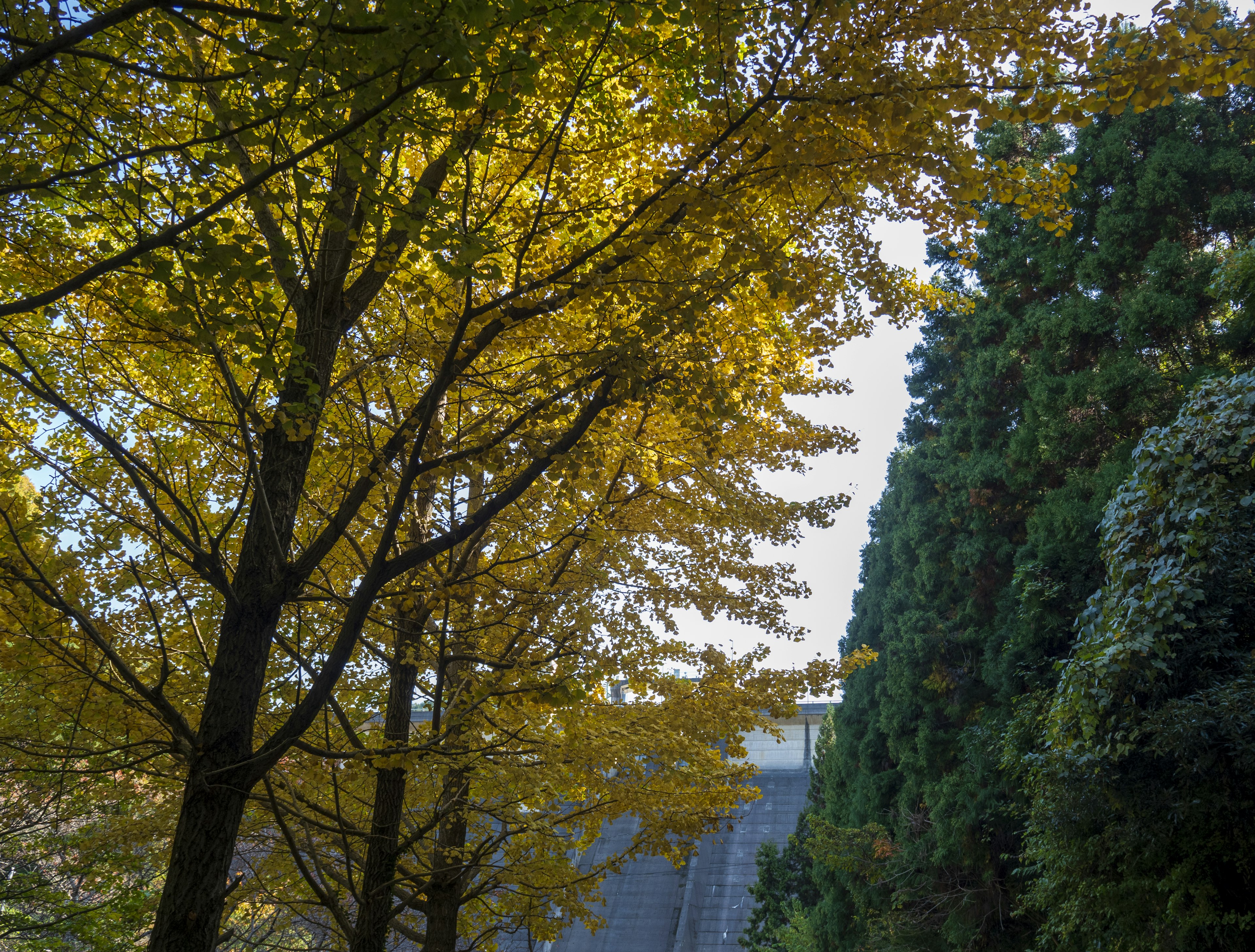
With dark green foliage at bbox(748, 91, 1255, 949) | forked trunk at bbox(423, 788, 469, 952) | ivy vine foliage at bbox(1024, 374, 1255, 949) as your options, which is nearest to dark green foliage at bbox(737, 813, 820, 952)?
dark green foliage at bbox(748, 91, 1255, 949)

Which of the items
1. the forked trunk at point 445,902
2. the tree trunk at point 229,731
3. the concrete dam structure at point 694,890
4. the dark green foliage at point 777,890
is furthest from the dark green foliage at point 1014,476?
the concrete dam structure at point 694,890

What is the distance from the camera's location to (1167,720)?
531 cm

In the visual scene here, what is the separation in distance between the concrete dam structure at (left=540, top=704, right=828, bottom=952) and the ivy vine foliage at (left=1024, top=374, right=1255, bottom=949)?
38.8 ft

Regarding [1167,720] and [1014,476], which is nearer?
[1167,720]

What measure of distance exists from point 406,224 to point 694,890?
19.9m

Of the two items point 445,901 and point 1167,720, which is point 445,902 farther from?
point 1167,720

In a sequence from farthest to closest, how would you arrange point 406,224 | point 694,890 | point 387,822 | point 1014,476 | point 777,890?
point 694,890 < point 777,890 < point 1014,476 < point 387,822 < point 406,224

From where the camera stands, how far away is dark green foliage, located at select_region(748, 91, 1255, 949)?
26.1ft

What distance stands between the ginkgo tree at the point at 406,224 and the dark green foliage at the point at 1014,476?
5.18m

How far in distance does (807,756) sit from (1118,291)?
16.5 metres

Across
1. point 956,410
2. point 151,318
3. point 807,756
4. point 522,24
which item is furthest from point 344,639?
point 807,756

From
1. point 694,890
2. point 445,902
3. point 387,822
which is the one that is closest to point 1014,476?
point 445,902

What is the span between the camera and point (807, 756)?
22125mm

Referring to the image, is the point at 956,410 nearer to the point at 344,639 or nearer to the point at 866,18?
the point at 866,18
